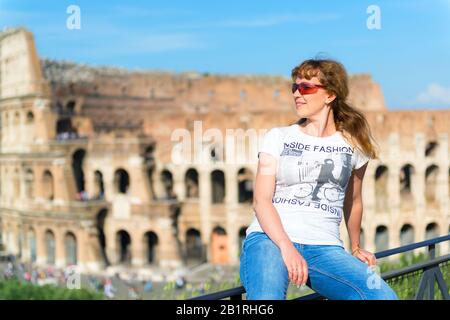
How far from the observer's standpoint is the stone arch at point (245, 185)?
→ 37688mm

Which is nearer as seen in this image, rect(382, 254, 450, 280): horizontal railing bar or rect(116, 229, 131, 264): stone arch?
rect(382, 254, 450, 280): horizontal railing bar

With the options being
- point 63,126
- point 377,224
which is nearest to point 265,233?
point 377,224

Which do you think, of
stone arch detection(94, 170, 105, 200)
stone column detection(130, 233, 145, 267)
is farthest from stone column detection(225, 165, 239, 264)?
stone arch detection(94, 170, 105, 200)

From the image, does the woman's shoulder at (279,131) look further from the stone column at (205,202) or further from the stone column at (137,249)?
the stone column at (137,249)

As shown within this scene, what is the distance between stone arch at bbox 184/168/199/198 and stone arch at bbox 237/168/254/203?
2487mm

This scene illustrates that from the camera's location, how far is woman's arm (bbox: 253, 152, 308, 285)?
14.0 feet

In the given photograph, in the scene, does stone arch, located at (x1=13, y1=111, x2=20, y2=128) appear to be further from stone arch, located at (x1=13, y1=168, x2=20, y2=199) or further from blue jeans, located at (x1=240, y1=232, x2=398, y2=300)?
blue jeans, located at (x1=240, y1=232, x2=398, y2=300)

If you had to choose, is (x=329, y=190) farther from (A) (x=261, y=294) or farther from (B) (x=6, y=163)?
(B) (x=6, y=163)

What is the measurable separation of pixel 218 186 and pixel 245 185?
A: 6.17 ft

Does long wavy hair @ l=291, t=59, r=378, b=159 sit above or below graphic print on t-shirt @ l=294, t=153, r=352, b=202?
above

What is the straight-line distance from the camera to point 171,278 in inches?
1335
